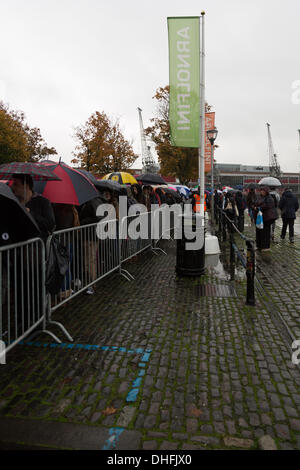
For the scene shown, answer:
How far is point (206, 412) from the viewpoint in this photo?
2891 mm

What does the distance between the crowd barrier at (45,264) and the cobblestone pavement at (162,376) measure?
31 centimetres

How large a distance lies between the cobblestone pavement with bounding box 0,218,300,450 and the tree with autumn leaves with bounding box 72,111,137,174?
35.9m

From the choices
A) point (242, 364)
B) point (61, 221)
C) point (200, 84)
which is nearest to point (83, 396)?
point (242, 364)

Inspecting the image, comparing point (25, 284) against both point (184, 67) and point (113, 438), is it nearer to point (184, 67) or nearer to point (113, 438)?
point (113, 438)

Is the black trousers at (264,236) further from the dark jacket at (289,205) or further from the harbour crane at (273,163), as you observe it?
the harbour crane at (273,163)

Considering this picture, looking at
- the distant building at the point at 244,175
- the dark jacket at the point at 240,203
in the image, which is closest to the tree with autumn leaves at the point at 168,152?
the dark jacket at the point at 240,203

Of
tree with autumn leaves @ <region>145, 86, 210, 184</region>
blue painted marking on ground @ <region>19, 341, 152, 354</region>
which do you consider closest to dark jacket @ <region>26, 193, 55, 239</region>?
blue painted marking on ground @ <region>19, 341, 152, 354</region>

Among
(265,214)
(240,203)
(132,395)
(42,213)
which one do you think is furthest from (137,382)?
(240,203)

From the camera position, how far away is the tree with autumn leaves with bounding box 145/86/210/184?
39.3 m

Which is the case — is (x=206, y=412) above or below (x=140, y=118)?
below

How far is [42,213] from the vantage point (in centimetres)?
452
